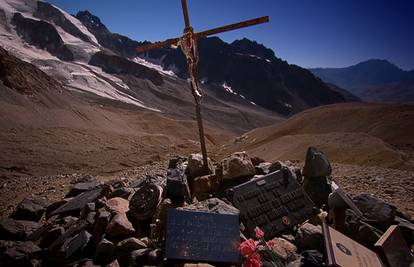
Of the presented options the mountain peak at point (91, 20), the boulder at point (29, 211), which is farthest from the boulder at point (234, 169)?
the mountain peak at point (91, 20)

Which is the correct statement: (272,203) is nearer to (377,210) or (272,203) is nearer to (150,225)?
(377,210)

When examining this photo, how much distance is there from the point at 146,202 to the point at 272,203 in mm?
2414

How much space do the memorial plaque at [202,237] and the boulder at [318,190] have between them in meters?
2.46

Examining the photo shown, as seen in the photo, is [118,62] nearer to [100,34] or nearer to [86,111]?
[100,34]

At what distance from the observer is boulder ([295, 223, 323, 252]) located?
533cm

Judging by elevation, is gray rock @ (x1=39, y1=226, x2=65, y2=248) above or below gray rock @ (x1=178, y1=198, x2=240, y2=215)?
below

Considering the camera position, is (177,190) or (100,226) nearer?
(100,226)

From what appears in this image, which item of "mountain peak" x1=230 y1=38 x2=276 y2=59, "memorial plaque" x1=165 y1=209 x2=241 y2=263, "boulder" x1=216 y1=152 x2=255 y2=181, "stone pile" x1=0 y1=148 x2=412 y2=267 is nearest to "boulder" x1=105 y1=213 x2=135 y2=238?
"stone pile" x1=0 y1=148 x2=412 y2=267

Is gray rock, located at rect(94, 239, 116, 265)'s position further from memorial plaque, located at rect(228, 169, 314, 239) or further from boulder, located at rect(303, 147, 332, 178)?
boulder, located at rect(303, 147, 332, 178)

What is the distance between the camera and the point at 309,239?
5.37 m

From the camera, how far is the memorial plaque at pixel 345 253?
4000 mm

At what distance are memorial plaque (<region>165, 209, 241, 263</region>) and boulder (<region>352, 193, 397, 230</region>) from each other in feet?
8.71

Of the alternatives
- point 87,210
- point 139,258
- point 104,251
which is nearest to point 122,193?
point 87,210

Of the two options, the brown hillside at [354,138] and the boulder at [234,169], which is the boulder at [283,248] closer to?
the boulder at [234,169]
